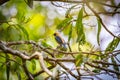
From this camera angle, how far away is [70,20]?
Result: 1.18 m

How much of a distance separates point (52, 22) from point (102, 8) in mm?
1285

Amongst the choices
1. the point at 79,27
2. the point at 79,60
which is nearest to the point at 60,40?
the point at 79,27

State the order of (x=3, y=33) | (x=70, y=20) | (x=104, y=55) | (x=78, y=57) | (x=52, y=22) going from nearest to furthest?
1. (x=78, y=57)
2. (x=104, y=55)
3. (x=70, y=20)
4. (x=3, y=33)
5. (x=52, y=22)

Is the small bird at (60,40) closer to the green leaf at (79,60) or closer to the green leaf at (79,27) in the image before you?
the green leaf at (79,27)

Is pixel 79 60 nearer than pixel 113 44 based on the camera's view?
Yes

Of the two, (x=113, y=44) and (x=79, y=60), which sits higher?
(x=113, y=44)

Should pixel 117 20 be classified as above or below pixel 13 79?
above

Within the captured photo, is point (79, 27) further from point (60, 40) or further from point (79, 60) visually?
point (79, 60)

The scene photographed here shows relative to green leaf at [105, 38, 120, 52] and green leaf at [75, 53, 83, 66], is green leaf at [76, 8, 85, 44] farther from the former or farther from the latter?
green leaf at [75, 53, 83, 66]

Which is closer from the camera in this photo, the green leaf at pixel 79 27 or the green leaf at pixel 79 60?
the green leaf at pixel 79 60

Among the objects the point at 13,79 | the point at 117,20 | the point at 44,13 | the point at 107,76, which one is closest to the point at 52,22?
the point at 44,13

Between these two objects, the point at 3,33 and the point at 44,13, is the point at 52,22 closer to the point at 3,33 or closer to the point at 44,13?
the point at 44,13

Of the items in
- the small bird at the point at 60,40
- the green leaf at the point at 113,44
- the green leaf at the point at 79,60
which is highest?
the small bird at the point at 60,40

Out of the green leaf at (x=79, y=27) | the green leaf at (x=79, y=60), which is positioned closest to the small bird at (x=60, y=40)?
the green leaf at (x=79, y=27)
